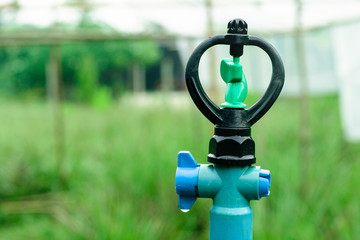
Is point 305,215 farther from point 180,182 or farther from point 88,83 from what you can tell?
point 88,83

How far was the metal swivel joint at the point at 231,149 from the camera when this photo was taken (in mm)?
625

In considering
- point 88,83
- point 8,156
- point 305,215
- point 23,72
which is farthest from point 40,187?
point 23,72

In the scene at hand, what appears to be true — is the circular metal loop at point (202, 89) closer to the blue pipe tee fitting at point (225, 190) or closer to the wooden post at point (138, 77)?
the blue pipe tee fitting at point (225, 190)

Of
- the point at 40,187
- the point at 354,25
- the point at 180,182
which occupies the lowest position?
the point at 40,187

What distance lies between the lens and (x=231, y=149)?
0.65 meters

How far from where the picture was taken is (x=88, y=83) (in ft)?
38.7

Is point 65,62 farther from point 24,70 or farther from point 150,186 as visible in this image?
point 150,186

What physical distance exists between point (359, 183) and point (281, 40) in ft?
8.21

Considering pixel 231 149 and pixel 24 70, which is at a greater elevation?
pixel 24 70

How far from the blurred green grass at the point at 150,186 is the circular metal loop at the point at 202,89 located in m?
1.58

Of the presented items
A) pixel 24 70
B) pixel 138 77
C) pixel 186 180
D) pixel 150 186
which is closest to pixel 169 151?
pixel 150 186

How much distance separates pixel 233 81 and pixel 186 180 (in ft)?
0.52

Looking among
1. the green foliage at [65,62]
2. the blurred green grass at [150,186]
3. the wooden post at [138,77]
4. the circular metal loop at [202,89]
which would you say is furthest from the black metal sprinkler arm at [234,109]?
the wooden post at [138,77]

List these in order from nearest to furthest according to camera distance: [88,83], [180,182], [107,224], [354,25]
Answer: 1. [180,182]
2. [107,224]
3. [354,25]
4. [88,83]
